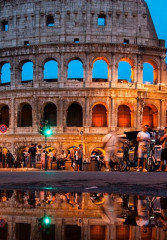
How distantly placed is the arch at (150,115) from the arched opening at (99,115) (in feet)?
12.2

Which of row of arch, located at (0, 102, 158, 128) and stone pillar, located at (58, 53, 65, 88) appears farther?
row of arch, located at (0, 102, 158, 128)

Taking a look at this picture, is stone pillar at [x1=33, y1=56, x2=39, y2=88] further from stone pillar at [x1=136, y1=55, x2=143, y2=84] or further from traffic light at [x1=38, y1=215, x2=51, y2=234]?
traffic light at [x1=38, y1=215, x2=51, y2=234]

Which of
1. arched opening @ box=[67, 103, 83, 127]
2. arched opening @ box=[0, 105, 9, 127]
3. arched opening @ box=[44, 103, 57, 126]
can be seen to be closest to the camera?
arched opening @ box=[67, 103, 83, 127]

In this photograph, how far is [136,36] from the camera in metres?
37.5

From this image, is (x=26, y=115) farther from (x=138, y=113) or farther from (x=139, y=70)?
(x=139, y=70)

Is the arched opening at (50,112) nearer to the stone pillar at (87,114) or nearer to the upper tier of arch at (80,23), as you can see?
the stone pillar at (87,114)

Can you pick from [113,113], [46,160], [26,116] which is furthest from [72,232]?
[26,116]

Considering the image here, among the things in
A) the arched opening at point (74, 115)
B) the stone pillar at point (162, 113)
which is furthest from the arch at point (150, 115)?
the arched opening at point (74, 115)

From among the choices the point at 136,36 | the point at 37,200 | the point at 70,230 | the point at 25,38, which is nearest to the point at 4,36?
the point at 25,38

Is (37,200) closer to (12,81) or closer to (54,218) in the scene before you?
(54,218)

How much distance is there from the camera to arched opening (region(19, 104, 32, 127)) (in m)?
38.3

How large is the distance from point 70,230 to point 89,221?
20.6 inches

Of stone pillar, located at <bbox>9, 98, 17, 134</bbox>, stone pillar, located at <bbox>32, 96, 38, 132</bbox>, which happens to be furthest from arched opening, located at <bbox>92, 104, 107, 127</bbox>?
stone pillar, located at <bbox>9, 98, 17, 134</bbox>

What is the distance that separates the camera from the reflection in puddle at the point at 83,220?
3.36 meters
